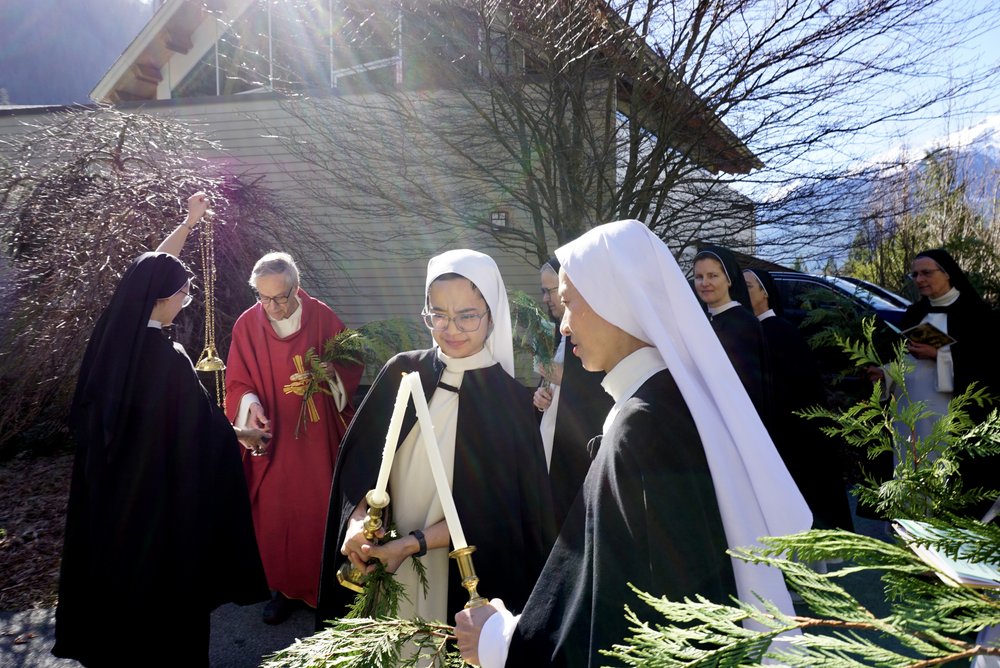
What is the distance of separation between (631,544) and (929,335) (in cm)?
513

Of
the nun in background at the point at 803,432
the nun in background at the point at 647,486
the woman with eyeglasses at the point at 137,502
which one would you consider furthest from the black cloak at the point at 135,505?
the nun in background at the point at 803,432

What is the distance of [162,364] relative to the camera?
366 centimetres

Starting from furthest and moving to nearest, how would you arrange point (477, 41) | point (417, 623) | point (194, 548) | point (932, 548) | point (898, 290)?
1. point (898, 290)
2. point (477, 41)
3. point (194, 548)
4. point (417, 623)
5. point (932, 548)

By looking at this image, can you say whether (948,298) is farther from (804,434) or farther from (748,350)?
(748,350)

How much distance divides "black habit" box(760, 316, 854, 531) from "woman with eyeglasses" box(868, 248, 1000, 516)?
496mm

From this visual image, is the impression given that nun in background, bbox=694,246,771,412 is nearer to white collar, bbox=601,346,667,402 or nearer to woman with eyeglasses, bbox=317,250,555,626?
woman with eyeglasses, bbox=317,250,555,626

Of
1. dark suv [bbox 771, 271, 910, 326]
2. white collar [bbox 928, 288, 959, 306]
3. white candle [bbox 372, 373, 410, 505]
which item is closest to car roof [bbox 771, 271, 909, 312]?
dark suv [bbox 771, 271, 910, 326]

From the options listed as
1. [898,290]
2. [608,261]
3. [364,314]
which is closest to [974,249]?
[898,290]

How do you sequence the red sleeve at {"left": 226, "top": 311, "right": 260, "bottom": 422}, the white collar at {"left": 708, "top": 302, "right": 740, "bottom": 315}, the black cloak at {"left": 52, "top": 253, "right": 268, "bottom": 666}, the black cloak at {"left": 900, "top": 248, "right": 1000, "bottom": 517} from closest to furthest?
1. the black cloak at {"left": 52, "top": 253, "right": 268, "bottom": 666}
2. the red sleeve at {"left": 226, "top": 311, "right": 260, "bottom": 422}
3. the white collar at {"left": 708, "top": 302, "right": 740, "bottom": 315}
4. the black cloak at {"left": 900, "top": 248, "right": 1000, "bottom": 517}

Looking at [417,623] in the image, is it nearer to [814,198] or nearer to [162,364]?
[162,364]

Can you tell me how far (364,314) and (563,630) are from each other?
11073 millimetres

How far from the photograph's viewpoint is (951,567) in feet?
3.14

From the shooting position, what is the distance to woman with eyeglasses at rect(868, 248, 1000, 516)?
18.5 ft

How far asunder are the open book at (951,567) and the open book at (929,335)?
16.7 feet
